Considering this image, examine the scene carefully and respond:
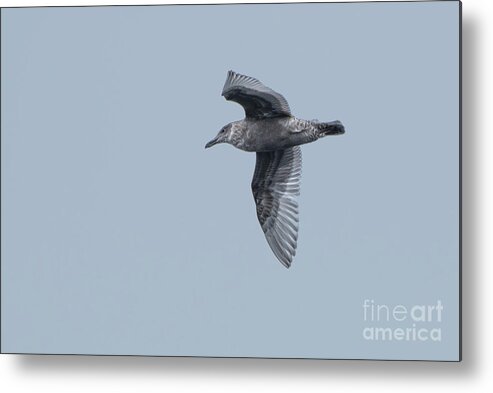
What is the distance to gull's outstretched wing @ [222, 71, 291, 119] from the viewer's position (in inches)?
207

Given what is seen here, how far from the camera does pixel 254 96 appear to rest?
530 centimetres

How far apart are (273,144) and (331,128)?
31 centimetres

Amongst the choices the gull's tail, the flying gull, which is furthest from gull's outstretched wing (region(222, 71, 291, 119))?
the gull's tail

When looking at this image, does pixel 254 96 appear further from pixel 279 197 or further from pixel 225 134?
pixel 279 197

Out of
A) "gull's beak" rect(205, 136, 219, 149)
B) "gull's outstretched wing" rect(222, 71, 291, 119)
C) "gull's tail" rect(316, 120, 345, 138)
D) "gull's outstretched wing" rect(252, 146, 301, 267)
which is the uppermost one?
"gull's outstretched wing" rect(222, 71, 291, 119)

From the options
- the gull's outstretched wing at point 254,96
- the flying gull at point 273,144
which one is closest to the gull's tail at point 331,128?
the flying gull at point 273,144

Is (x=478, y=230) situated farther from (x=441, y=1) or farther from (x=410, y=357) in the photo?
(x=441, y=1)

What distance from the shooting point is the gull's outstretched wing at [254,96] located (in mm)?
5246

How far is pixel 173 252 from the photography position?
538 centimetres

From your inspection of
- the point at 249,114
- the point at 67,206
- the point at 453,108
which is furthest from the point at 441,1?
the point at 67,206

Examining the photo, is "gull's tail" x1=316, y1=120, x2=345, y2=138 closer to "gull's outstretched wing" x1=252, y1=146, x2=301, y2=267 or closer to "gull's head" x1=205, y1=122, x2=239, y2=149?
"gull's outstretched wing" x1=252, y1=146, x2=301, y2=267

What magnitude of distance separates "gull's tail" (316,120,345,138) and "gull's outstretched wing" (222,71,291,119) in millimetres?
146

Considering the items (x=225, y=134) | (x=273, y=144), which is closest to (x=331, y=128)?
(x=273, y=144)

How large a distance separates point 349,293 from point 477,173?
2.28 ft
